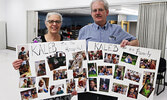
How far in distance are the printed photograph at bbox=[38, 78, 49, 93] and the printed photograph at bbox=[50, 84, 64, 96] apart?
0.06 metres

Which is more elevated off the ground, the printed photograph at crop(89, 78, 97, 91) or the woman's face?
the woman's face

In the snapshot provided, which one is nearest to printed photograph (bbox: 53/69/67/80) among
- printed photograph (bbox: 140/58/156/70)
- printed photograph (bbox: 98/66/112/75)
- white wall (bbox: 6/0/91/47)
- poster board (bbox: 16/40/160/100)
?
poster board (bbox: 16/40/160/100)

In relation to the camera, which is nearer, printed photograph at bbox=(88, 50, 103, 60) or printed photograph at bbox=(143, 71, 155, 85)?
printed photograph at bbox=(143, 71, 155, 85)

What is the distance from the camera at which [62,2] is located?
21.6 feet

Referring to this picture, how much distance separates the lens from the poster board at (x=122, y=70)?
1467 millimetres

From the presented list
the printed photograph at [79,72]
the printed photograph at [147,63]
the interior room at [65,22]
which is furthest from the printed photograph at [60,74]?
the printed photograph at [147,63]

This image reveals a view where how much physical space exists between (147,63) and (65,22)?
12149 millimetres

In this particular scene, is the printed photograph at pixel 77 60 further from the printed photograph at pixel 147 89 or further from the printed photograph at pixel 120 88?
the printed photograph at pixel 147 89

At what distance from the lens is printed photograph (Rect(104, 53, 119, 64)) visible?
5.06 ft

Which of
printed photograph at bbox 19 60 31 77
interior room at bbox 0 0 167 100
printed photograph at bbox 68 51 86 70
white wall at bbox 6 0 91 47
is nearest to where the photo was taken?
printed photograph at bbox 19 60 31 77

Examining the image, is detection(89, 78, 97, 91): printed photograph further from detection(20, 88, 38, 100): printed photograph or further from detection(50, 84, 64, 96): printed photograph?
detection(20, 88, 38, 100): printed photograph

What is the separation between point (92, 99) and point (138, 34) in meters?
3.25

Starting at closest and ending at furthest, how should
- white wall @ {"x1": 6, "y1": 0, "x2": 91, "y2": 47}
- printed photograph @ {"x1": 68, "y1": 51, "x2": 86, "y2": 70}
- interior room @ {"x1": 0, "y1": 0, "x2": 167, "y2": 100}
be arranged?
printed photograph @ {"x1": 68, "y1": 51, "x2": 86, "y2": 70} < interior room @ {"x1": 0, "y1": 0, "x2": 167, "y2": 100} < white wall @ {"x1": 6, "y1": 0, "x2": 91, "y2": 47}

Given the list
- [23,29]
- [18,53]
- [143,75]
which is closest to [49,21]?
[18,53]
